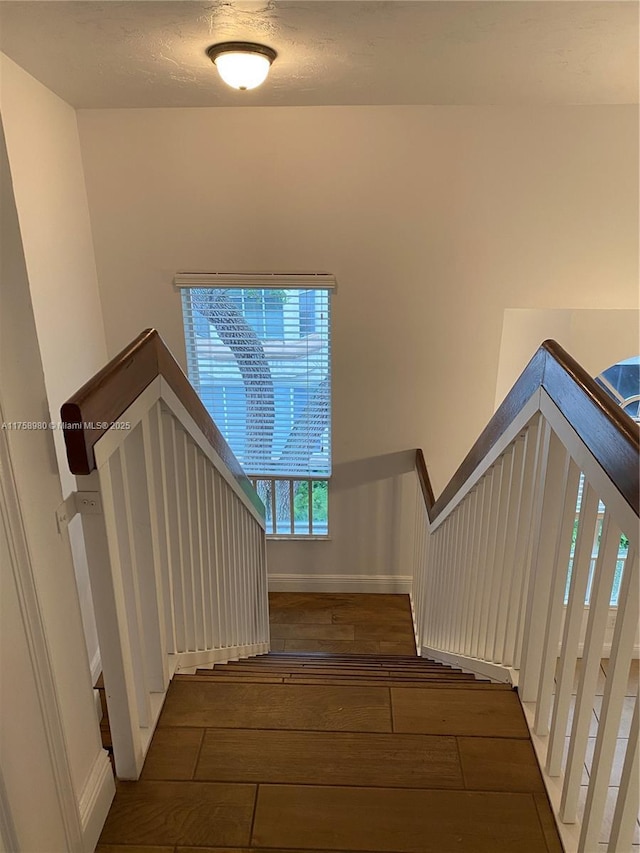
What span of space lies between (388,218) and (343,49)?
3.60ft

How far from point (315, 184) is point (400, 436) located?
144 cm

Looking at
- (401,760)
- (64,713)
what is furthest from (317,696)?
(64,713)

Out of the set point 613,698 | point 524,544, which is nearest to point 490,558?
point 524,544

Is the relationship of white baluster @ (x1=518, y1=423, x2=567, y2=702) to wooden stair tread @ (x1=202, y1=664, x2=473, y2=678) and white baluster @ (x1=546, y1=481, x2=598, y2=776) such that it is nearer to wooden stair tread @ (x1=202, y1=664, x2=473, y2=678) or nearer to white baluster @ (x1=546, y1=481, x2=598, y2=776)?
white baluster @ (x1=546, y1=481, x2=598, y2=776)

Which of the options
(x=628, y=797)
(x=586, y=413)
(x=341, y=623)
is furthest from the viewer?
(x=341, y=623)

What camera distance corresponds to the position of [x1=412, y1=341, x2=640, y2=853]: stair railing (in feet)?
3.24

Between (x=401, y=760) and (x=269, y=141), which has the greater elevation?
(x=269, y=141)

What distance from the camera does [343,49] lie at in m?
2.04

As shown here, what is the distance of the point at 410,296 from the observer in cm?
324

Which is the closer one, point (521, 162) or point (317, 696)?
point (317, 696)

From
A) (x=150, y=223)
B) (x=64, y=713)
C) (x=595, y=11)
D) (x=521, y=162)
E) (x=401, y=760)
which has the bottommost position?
(x=401, y=760)

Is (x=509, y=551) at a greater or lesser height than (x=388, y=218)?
lesser

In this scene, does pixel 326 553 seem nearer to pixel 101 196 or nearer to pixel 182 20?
pixel 101 196

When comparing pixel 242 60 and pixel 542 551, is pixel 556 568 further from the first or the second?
pixel 242 60
